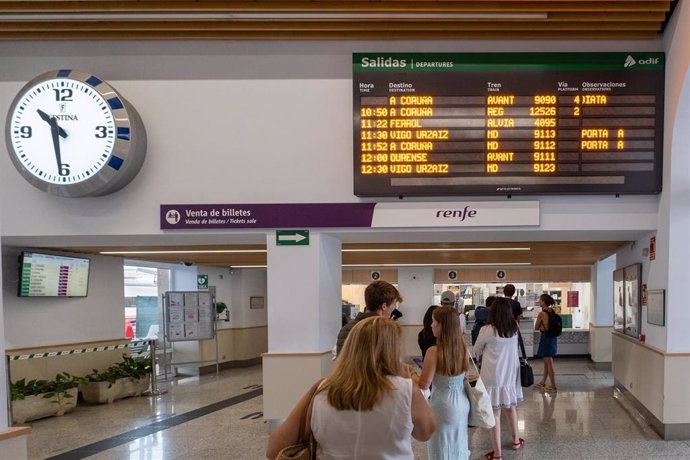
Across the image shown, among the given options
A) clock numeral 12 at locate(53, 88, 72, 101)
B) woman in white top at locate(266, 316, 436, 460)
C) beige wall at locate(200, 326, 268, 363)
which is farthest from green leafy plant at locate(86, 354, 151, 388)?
woman in white top at locate(266, 316, 436, 460)

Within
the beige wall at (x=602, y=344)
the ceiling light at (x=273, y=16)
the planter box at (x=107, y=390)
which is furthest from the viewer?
the beige wall at (x=602, y=344)

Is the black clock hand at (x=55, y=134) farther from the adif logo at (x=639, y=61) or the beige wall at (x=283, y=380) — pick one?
the adif logo at (x=639, y=61)

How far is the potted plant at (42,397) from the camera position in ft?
20.9

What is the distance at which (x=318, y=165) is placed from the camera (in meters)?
5.19

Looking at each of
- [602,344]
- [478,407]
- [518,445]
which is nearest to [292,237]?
[478,407]

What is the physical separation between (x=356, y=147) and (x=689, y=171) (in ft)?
10.0

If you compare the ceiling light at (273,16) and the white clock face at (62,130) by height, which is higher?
the ceiling light at (273,16)

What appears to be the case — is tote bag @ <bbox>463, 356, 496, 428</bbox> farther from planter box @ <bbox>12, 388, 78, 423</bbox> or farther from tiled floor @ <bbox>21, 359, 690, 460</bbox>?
planter box @ <bbox>12, 388, 78, 423</bbox>

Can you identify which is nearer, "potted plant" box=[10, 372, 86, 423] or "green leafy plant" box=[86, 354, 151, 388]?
"potted plant" box=[10, 372, 86, 423]

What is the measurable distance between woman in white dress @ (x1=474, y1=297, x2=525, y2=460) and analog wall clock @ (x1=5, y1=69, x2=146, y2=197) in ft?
12.0

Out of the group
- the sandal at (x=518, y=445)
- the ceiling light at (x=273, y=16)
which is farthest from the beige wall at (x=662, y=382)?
the ceiling light at (x=273, y=16)

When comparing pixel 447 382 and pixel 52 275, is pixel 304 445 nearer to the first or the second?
pixel 447 382

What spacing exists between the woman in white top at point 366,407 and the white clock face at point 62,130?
12.7 feet

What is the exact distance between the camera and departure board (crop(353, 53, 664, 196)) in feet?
16.0
